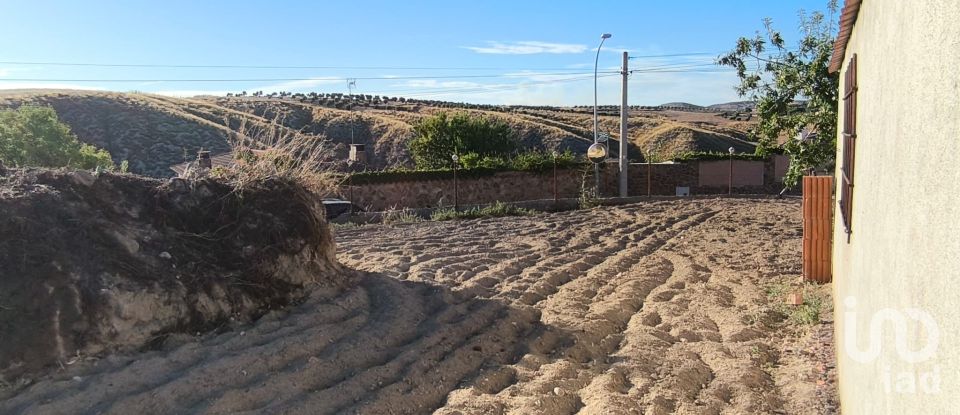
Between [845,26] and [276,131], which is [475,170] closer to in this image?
[276,131]

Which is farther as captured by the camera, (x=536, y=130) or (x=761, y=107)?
(x=536, y=130)

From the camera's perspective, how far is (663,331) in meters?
6.22

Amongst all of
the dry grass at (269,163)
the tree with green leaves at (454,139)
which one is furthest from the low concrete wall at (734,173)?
the dry grass at (269,163)

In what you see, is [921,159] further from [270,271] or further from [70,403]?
[270,271]

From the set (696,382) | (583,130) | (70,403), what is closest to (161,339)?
(70,403)

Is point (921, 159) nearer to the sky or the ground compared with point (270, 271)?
nearer to the sky

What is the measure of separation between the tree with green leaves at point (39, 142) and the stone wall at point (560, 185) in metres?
8.09

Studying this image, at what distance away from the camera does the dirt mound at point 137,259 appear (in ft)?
15.7

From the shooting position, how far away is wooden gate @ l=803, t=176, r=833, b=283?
295 inches

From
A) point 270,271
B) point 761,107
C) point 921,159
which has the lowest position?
point 270,271

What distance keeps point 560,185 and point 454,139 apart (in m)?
14.1

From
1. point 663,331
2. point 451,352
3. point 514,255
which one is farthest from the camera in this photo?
point 514,255

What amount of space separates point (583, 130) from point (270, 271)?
48825mm

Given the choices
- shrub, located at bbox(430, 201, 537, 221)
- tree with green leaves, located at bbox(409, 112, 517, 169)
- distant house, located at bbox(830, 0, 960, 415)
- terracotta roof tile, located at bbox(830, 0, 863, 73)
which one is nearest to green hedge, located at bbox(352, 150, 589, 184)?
shrub, located at bbox(430, 201, 537, 221)
